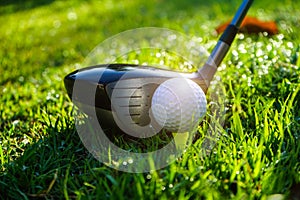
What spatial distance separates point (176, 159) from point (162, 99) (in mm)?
317

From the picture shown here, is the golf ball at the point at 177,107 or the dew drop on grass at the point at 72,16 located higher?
the dew drop on grass at the point at 72,16

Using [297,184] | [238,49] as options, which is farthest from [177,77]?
[238,49]

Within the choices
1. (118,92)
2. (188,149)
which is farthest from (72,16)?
(188,149)

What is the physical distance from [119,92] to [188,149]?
15.4 inches

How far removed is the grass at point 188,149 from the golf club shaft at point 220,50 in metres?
0.15

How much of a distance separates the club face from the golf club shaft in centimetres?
29

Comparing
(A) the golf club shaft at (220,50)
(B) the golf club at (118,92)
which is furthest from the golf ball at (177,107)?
(A) the golf club shaft at (220,50)

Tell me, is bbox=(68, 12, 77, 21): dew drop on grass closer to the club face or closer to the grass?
the grass

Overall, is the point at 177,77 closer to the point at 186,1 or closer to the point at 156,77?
the point at 156,77

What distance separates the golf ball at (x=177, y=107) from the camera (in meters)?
1.89

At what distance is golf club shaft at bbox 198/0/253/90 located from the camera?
231 cm

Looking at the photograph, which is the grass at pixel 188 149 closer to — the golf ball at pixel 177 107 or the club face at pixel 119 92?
the golf ball at pixel 177 107

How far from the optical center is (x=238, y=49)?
2.94m

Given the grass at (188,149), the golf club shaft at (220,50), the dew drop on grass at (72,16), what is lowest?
the grass at (188,149)
